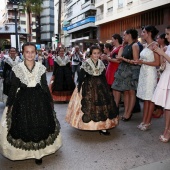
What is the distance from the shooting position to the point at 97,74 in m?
4.51

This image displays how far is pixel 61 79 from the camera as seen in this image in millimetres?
7457

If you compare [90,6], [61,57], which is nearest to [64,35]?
[90,6]

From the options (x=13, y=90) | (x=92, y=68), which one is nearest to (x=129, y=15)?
(x=92, y=68)

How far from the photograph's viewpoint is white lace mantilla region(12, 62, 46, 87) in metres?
3.34

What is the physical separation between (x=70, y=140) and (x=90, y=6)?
109 feet

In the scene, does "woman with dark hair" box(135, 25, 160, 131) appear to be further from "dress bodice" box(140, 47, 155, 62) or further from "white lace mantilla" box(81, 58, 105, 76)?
"white lace mantilla" box(81, 58, 105, 76)

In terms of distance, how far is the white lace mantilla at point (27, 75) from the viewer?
11.0 feet

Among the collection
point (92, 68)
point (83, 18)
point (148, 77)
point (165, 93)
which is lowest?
point (165, 93)

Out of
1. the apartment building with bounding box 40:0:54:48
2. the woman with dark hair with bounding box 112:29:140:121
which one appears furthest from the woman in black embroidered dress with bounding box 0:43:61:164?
the apartment building with bounding box 40:0:54:48

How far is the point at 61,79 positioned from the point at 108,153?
4.02 metres

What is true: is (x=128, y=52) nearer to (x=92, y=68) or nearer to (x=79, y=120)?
(x=92, y=68)

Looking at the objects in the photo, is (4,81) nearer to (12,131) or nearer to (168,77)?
(12,131)

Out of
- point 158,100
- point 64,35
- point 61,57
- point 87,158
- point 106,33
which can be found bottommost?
point 87,158

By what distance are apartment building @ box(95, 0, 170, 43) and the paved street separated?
16360 mm
